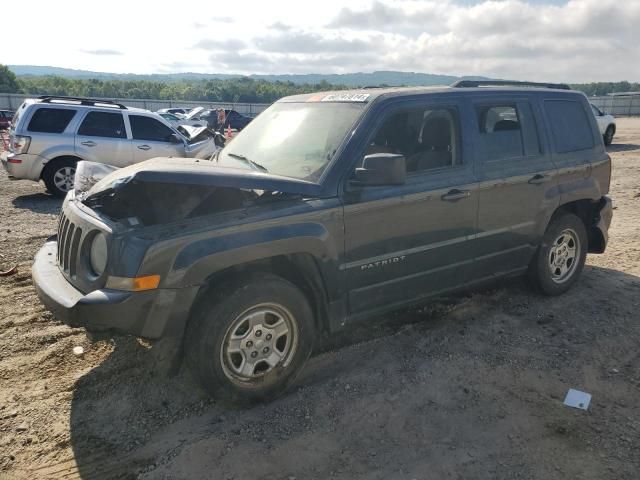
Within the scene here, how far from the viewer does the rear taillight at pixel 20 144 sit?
976 centimetres

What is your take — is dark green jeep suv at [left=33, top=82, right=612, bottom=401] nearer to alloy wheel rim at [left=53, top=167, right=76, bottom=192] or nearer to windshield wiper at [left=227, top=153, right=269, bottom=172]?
windshield wiper at [left=227, top=153, right=269, bottom=172]

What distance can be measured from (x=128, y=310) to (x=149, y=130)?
9.18 m

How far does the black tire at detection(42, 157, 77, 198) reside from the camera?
10086mm

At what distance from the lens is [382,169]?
3.34 m

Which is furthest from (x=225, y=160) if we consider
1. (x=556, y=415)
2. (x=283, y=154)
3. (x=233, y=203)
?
(x=556, y=415)

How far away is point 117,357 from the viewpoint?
13.0 ft

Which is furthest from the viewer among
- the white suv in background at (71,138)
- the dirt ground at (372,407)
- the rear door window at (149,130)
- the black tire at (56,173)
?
the rear door window at (149,130)

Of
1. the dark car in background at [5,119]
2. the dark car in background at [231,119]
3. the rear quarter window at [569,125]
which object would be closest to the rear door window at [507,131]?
the rear quarter window at [569,125]

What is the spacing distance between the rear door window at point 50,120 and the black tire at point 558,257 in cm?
912

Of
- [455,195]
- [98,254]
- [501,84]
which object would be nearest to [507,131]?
[501,84]

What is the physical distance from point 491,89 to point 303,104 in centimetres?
167

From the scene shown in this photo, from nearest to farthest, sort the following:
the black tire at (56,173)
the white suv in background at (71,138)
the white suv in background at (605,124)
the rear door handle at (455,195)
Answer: the rear door handle at (455,195)
the white suv in background at (71,138)
the black tire at (56,173)
the white suv in background at (605,124)

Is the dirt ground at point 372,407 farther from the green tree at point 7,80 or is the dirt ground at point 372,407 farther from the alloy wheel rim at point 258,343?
the green tree at point 7,80

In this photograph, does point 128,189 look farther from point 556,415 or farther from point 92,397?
point 556,415
